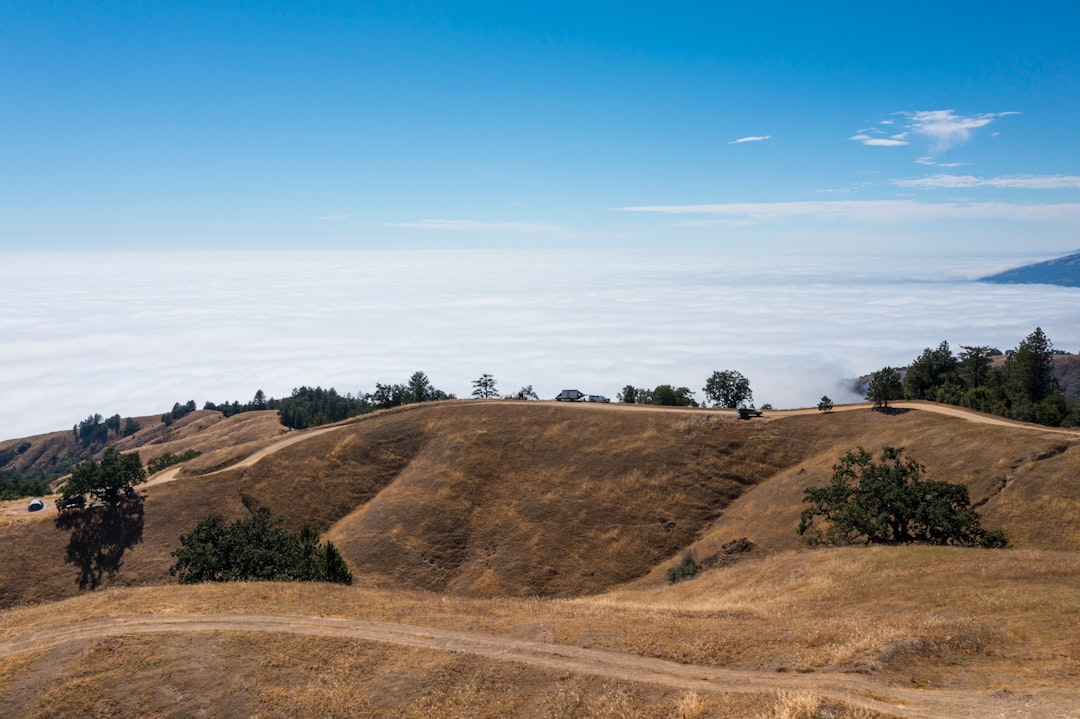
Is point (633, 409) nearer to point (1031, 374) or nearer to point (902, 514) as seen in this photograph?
point (902, 514)

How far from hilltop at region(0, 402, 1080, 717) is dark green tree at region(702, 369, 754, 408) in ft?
76.9

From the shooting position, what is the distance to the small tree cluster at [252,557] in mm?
47875

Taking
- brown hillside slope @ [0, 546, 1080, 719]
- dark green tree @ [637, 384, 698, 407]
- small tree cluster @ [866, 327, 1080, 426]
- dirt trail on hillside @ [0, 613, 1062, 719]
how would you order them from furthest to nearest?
dark green tree @ [637, 384, 698, 407], small tree cluster @ [866, 327, 1080, 426], brown hillside slope @ [0, 546, 1080, 719], dirt trail on hillside @ [0, 613, 1062, 719]

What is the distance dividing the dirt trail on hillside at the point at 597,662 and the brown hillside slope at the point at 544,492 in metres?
37.6

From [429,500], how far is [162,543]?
3370cm

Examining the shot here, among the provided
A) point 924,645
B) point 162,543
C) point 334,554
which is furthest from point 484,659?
point 162,543

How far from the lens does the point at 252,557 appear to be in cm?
4922

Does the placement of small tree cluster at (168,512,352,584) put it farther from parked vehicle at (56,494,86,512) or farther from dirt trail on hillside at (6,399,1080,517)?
dirt trail on hillside at (6,399,1080,517)

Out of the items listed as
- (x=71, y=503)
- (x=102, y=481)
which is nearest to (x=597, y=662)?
(x=102, y=481)

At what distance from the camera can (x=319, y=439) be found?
97.1 metres

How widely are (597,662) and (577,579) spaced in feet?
144

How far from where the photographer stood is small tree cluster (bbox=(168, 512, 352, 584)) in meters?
47.9

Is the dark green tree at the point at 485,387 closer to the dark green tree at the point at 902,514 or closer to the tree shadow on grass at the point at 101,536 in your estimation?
the tree shadow on grass at the point at 101,536

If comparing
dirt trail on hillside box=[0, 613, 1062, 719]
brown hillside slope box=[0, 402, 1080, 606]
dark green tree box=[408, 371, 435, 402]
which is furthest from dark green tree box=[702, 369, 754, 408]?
dirt trail on hillside box=[0, 613, 1062, 719]
